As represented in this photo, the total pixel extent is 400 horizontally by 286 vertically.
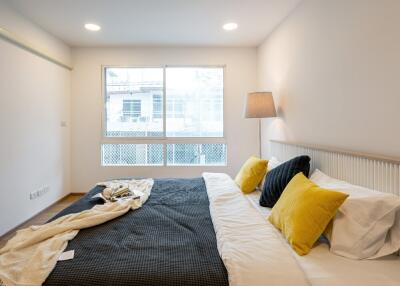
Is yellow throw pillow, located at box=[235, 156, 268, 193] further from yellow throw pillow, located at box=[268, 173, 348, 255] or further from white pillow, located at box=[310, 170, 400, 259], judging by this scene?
white pillow, located at box=[310, 170, 400, 259]

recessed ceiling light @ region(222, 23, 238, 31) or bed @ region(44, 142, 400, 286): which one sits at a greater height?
recessed ceiling light @ region(222, 23, 238, 31)

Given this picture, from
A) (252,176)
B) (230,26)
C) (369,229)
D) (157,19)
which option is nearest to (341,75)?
(252,176)

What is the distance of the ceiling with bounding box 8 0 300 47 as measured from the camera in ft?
9.25

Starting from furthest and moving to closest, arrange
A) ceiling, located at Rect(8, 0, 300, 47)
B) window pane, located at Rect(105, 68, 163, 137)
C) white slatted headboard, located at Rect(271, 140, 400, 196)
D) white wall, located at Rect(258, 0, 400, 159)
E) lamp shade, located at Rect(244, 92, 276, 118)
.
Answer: window pane, located at Rect(105, 68, 163, 137) → lamp shade, located at Rect(244, 92, 276, 118) → ceiling, located at Rect(8, 0, 300, 47) → white wall, located at Rect(258, 0, 400, 159) → white slatted headboard, located at Rect(271, 140, 400, 196)

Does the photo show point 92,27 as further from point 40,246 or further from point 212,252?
point 212,252

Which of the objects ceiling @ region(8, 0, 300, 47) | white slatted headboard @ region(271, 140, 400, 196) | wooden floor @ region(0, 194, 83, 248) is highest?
ceiling @ region(8, 0, 300, 47)

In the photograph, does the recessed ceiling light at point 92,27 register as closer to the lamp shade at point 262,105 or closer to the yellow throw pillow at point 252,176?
the lamp shade at point 262,105

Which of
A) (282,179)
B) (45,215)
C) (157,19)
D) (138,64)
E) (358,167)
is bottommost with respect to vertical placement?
A: (45,215)

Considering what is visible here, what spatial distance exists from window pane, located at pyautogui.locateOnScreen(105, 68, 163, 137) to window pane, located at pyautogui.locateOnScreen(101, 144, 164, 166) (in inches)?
7.9

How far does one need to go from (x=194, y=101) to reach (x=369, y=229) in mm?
3461

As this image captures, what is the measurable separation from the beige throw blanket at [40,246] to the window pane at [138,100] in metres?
2.63

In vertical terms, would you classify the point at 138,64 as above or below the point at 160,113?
above

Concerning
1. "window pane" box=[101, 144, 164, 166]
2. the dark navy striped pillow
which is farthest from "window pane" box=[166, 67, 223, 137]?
the dark navy striped pillow

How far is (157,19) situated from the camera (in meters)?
3.21
